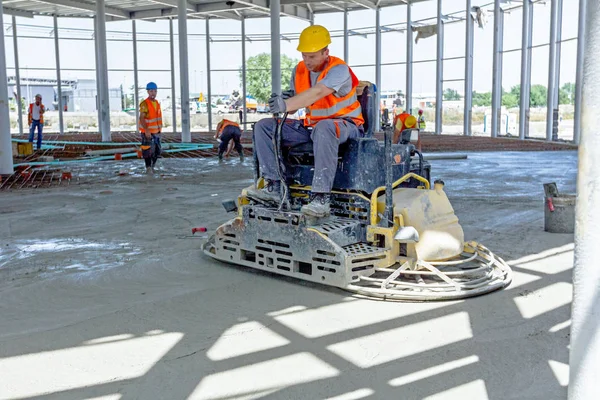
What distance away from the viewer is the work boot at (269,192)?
4.84 metres

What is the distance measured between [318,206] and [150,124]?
7575 millimetres

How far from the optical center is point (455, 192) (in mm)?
8945

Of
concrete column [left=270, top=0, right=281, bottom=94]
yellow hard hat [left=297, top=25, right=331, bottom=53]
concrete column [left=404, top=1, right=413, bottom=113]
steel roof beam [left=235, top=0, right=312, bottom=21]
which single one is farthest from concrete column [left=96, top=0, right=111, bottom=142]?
yellow hard hat [left=297, top=25, right=331, bottom=53]

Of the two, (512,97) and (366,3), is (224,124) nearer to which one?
(366,3)

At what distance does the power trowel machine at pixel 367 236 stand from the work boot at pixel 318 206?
50 millimetres

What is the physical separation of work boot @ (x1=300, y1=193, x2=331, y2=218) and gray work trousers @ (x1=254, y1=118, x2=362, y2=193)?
2.2 inches

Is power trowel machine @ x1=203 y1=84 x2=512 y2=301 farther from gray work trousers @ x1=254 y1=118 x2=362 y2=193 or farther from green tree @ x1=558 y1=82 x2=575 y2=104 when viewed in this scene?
green tree @ x1=558 y1=82 x2=575 y2=104

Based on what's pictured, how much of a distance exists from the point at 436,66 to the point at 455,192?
18.9 metres

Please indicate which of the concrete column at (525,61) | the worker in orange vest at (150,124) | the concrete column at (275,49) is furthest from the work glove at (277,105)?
the concrete column at (525,61)

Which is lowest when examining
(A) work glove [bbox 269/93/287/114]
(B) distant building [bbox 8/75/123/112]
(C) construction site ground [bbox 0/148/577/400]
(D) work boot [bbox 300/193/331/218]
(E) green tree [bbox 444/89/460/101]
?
(C) construction site ground [bbox 0/148/577/400]

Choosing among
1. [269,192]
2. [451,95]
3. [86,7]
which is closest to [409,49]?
[451,95]

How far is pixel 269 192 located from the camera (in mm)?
4875

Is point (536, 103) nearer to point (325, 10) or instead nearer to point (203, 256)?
point (325, 10)

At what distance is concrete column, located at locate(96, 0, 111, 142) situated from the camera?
21.7 meters
